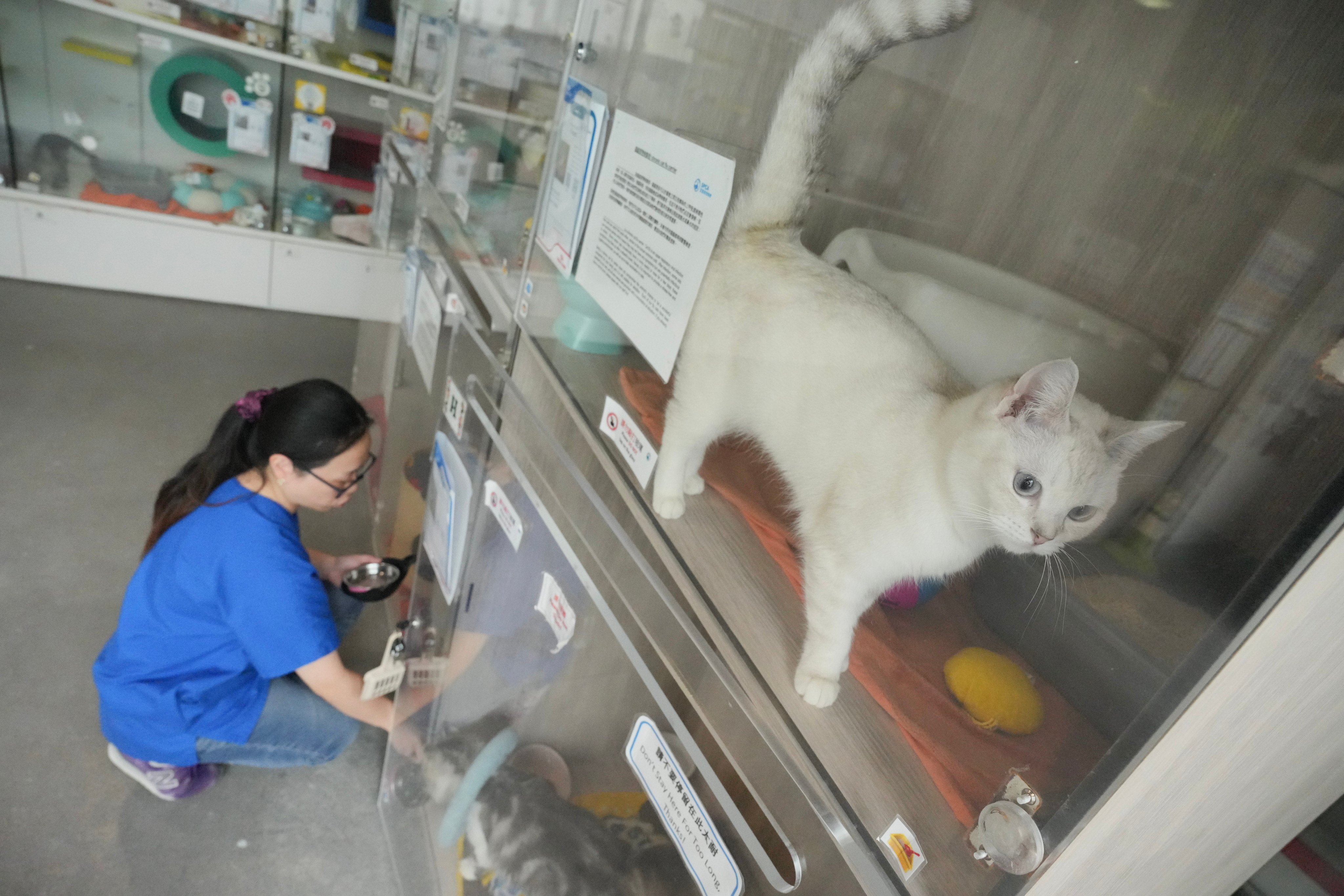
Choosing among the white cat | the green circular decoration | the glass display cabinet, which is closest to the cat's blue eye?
the white cat

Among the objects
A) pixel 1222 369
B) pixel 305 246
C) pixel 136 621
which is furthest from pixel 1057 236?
pixel 305 246

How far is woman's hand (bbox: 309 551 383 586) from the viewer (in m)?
1.77

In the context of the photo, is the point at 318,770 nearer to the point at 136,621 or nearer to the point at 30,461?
the point at 136,621

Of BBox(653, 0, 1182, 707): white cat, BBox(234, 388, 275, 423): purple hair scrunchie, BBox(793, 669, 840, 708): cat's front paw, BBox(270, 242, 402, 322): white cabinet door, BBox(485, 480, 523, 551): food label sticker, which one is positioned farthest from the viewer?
BBox(270, 242, 402, 322): white cabinet door

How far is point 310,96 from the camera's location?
10.3 ft

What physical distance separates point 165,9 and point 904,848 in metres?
3.62

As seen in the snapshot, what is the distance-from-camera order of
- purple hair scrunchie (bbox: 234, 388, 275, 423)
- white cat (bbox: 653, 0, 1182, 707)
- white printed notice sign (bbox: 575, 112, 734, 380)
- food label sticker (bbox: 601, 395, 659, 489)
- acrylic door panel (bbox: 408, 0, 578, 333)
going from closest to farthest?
1. white cat (bbox: 653, 0, 1182, 707)
2. white printed notice sign (bbox: 575, 112, 734, 380)
3. food label sticker (bbox: 601, 395, 659, 489)
4. acrylic door panel (bbox: 408, 0, 578, 333)
5. purple hair scrunchie (bbox: 234, 388, 275, 423)

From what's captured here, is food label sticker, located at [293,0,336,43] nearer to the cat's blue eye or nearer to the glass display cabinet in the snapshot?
the glass display cabinet

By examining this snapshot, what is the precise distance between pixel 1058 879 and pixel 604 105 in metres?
0.81

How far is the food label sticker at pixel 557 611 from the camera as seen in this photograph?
0.88 m

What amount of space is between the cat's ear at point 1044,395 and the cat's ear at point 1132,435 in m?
0.03

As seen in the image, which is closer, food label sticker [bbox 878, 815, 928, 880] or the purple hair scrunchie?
food label sticker [bbox 878, 815, 928, 880]

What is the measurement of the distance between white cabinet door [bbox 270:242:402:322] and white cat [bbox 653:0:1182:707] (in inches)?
107

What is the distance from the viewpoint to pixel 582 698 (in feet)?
2.92
